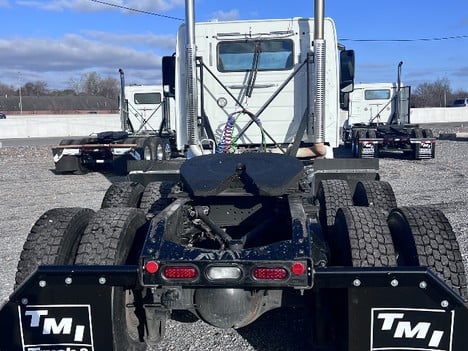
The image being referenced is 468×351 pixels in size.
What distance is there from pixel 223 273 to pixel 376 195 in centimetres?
272

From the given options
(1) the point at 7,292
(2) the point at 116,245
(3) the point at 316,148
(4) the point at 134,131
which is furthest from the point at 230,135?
(4) the point at 134,131

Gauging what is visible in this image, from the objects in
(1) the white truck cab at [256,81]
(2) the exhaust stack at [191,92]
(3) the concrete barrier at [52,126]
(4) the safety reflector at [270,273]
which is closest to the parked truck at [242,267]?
(4) the safety reflector at [270,273]

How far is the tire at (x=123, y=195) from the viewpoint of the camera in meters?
5.20

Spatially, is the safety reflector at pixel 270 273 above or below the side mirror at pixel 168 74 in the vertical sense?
below

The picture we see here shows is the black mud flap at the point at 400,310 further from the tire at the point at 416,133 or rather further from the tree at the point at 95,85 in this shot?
the tree at the point at 95,85

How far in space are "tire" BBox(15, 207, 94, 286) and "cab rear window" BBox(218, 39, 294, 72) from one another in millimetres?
4297

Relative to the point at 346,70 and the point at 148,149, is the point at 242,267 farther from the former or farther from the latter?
the point at 148,149

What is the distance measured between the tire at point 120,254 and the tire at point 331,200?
6.00ft

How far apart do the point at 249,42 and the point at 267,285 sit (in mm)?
5067

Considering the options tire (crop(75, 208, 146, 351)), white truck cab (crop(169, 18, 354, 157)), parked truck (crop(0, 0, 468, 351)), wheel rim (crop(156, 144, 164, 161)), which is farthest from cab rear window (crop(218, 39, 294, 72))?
wheel rim (crop(156, 144, 164, 161))

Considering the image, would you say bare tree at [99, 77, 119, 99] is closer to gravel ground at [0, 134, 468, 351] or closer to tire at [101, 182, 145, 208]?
gravel ground at [0, 134, 468, 351]

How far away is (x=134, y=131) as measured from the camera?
19141 millimetres

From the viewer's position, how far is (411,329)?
2682 millimetres

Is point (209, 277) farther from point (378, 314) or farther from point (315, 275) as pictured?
point (378, 314)
